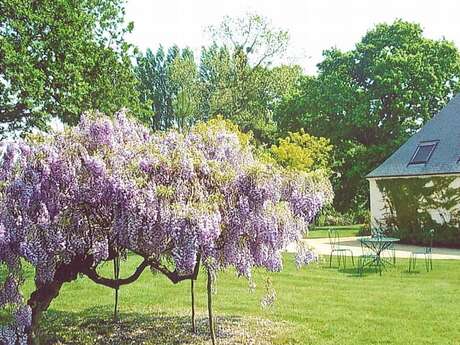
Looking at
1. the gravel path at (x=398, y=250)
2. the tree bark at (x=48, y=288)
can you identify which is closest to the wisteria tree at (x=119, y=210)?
the tree bark at (x=48, y=288)

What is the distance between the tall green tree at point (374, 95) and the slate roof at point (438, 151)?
5055 millimetres

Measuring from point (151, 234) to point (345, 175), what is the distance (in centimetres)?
2726

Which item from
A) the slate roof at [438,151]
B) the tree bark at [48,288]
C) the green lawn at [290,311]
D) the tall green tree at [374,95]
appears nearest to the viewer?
the tree bark at [48,288]

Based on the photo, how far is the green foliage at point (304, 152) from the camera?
1132 inches

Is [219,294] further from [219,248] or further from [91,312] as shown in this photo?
[219,248]

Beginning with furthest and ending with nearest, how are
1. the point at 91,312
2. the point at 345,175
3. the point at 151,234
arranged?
1. the point at 345,175
2. the point at 91,312
3. the point at 151,234

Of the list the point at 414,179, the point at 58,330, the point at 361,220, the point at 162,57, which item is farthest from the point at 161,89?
the point at 58,330

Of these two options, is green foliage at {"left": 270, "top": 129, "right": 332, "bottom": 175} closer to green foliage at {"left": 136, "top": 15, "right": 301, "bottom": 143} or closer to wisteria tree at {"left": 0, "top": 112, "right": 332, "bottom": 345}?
green foliage at {"left": 136, "top": 15, "right": 301, "bottom": 143}

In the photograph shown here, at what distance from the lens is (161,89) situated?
59562 millimetres

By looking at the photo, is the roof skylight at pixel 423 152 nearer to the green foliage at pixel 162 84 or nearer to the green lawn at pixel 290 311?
the green lawn at pixel 290 311

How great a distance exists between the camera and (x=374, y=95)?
31156 mm

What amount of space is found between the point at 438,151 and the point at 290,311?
15758 millimetres

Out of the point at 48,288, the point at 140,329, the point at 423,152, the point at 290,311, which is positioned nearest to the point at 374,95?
the point at 423,152

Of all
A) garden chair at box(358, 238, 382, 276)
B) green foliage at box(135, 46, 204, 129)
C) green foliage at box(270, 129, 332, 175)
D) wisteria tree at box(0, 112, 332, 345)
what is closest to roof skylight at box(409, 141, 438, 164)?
green foliage at box(270, 129, 332, 175)
